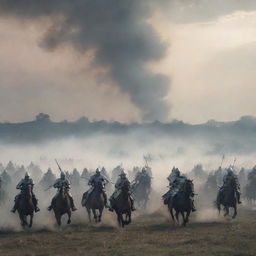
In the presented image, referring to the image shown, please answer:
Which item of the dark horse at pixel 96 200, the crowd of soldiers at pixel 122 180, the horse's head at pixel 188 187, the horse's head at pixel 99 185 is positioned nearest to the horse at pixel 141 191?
the crowd of soldiers at pixel 122 180

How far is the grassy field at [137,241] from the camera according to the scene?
28062 mm

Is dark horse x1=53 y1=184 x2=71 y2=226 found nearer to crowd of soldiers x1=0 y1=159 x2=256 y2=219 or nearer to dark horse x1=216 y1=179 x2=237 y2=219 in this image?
crowd of soldiers x1=0 y1=159 x2=256 y2=219

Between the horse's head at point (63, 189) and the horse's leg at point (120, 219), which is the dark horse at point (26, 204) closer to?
the horse's head at point (63, 189)

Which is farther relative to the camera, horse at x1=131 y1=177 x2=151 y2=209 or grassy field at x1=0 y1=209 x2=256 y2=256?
horse at x1=131 y1=177 x2=151 y2=209

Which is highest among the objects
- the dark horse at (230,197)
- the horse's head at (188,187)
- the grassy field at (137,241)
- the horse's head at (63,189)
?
the horse's head at (63,189)

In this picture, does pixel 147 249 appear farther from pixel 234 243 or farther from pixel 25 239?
pixel 25 239

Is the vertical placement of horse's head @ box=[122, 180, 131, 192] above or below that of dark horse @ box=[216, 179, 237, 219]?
above

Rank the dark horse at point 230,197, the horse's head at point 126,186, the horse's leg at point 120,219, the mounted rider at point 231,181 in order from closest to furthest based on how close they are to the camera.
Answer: the horse's head at point 126,186
the horse's leg at point 120,219
the mounted rider at point 231,181
the dark horse at point 230,197

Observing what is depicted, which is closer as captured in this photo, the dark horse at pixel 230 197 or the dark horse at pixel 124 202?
the dark horse at pixel 124 202

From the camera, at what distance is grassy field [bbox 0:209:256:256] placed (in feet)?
92.1

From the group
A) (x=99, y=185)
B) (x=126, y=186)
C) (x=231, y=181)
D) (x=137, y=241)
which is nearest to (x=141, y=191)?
(x=231, y=181)

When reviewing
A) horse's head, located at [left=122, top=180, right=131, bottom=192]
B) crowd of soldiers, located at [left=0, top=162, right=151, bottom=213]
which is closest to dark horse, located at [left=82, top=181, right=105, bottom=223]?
crowd of soldiers, located at [left=0, top=162, right=151, bottom=213]

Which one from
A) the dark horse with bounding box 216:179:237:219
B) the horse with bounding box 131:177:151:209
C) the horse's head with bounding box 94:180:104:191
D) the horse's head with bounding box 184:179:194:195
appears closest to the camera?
the horse's head with bounding box 184:179:194:195

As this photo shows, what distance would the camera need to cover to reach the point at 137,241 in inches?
1252
